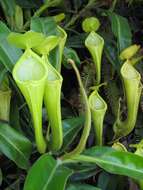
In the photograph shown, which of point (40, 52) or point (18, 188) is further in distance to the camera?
point (18, 188)

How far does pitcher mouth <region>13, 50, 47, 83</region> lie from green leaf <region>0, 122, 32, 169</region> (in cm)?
17

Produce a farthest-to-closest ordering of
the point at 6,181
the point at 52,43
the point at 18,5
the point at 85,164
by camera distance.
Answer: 1. the point at 18,5
2. the point at 6,181
3. the point at 85,164
4. the point at 52,43

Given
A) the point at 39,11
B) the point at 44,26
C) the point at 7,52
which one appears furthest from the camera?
the point at 39,11

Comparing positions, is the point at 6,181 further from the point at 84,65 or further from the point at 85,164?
the point at 84,65

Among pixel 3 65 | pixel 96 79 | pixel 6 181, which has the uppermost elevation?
pixel 3 65

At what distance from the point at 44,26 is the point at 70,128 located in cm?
21

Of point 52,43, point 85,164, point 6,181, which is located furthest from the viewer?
point 6,181

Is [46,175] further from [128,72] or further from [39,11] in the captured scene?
[39,11]

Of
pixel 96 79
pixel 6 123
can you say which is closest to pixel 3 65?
pixel 6 123

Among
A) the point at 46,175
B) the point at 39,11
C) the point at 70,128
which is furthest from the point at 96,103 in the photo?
the point at 39,11

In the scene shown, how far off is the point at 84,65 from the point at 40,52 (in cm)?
30

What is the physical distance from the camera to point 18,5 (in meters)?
1.02

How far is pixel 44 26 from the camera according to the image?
2.90 ft

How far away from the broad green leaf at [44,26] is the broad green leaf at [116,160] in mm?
268
